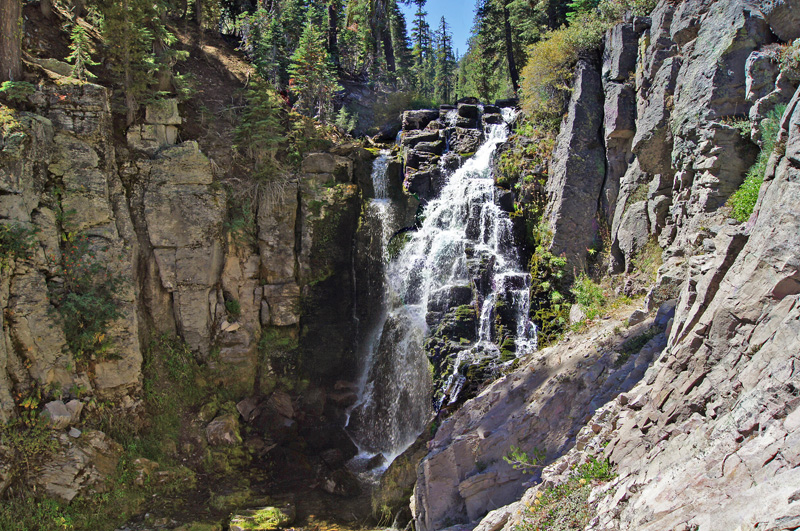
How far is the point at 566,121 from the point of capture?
1745 cm

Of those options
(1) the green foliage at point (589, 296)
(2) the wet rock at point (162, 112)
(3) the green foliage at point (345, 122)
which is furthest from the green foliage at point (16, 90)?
(1) the green foliage at point (589, 296)

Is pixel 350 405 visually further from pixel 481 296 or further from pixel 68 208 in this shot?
pixel 68 208

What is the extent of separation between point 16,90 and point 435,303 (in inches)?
501

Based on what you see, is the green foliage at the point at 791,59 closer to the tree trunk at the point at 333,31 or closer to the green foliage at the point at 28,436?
the green foliage at the point at 28,436

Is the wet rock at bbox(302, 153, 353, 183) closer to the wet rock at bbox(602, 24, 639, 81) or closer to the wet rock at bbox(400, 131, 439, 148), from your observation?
the wet rock at bbox(400, 131, 439, 148)

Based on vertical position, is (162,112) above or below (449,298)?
above

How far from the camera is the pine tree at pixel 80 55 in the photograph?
15547 millimetres

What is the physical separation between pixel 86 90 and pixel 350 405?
12134mm

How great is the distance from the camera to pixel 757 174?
1072 cm

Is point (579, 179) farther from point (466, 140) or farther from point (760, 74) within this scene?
point (466, 140)

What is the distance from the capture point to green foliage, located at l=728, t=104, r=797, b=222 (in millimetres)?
10230

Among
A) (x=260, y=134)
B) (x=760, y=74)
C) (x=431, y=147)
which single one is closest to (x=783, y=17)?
(x=760, y=74)

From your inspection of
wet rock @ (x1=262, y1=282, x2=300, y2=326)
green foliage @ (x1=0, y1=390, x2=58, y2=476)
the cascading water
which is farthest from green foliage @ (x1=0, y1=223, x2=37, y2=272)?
the cascading water

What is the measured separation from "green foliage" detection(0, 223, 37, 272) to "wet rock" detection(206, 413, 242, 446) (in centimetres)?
667
